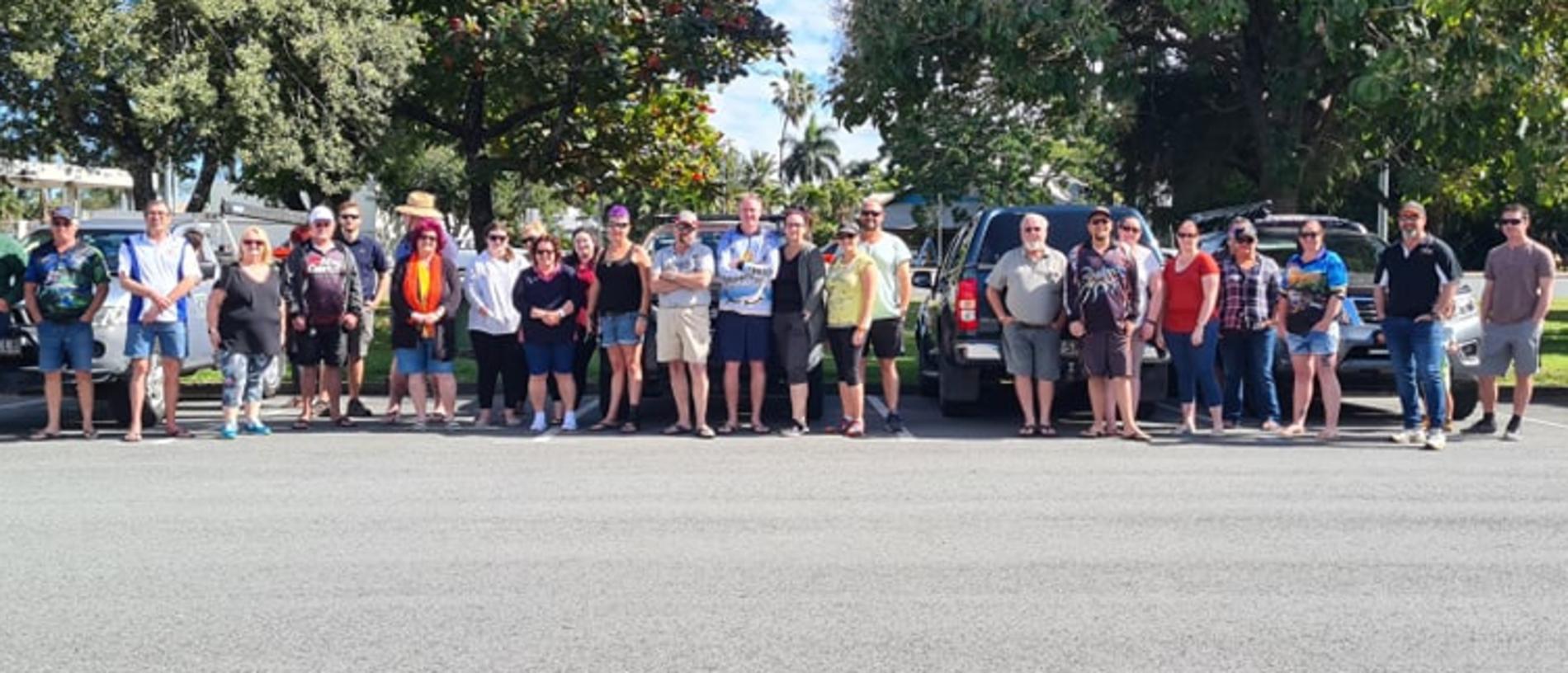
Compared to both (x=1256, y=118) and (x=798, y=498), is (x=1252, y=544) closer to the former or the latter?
(x=798, y=498)

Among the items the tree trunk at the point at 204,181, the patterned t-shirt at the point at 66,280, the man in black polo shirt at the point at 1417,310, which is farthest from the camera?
the tree trunk at the point at 204,181

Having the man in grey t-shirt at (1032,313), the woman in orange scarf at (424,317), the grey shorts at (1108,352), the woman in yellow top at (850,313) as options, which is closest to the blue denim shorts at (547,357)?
the woman in orange scarf at (424,317)

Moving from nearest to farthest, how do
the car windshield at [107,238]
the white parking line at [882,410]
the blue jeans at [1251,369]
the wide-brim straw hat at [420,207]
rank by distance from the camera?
the white parking line at [882,410], the blue jeans at [1251,369], the wide-brim straw hat at [420,207], the car windshield at [107,238]

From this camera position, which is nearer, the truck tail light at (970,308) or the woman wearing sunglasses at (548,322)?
the woman wearing sunglasses at (548,322)

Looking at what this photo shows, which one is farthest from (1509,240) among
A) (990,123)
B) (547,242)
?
(990,123)

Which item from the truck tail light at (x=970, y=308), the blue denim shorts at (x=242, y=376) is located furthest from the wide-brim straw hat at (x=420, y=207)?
the truck tail light at (x=970, y=308)

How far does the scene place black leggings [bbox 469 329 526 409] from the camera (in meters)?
12.4

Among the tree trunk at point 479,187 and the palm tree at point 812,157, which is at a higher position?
the palm tree at point 812,157

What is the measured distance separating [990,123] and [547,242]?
28.2m

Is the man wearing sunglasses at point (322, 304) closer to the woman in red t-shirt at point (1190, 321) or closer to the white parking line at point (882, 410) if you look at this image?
the white parking line at point (882, 410)

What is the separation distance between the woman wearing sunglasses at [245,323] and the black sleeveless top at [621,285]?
2628 millimetres

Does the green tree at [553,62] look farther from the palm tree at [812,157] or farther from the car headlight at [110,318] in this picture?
the palm tree at [812,157]

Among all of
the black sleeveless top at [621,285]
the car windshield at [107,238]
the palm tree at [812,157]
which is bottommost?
the black sleeveless top at [621,285]

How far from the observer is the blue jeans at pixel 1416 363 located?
11039 millimetres
